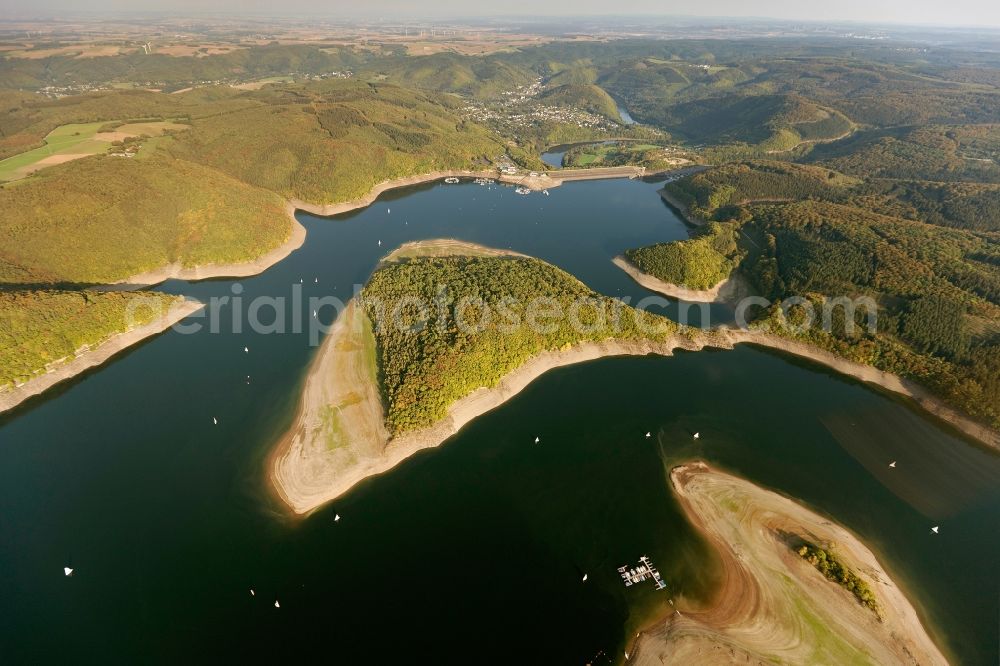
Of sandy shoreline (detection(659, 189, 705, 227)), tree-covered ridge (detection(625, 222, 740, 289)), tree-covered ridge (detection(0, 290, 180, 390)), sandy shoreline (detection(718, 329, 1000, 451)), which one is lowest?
sandy shoreline (detection(718, 329, 1000, 451))

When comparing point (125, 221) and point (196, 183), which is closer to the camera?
point (125, 221)

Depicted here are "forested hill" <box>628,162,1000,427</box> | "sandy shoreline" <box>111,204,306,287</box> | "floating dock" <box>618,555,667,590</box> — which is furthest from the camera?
"sandy shoreline" <box>111,204,306,287</box>

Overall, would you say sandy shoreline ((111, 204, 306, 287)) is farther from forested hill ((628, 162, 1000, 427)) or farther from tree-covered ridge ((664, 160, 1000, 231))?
tree-covered ridge ((664, 160, 1000, 231))

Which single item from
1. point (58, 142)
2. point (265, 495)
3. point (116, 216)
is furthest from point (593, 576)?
point (58, 142)

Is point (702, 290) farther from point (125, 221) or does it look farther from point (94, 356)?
point (125, 221)

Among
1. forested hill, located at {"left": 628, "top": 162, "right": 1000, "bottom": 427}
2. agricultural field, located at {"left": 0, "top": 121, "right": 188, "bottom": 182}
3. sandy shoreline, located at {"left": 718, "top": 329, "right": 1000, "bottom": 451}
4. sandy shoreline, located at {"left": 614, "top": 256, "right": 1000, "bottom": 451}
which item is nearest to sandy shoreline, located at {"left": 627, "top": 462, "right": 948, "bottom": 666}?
sandy shoreline, located at {"left": 718, "top": 329, "right": 1000, "bottom": 451}

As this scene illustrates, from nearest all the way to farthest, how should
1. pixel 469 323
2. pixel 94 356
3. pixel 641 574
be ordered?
pixel 641 574 < pixel 94 356 < pixel 469 323

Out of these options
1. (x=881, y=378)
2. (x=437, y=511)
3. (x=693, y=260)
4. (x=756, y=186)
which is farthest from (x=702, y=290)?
(x=437, y=511)
